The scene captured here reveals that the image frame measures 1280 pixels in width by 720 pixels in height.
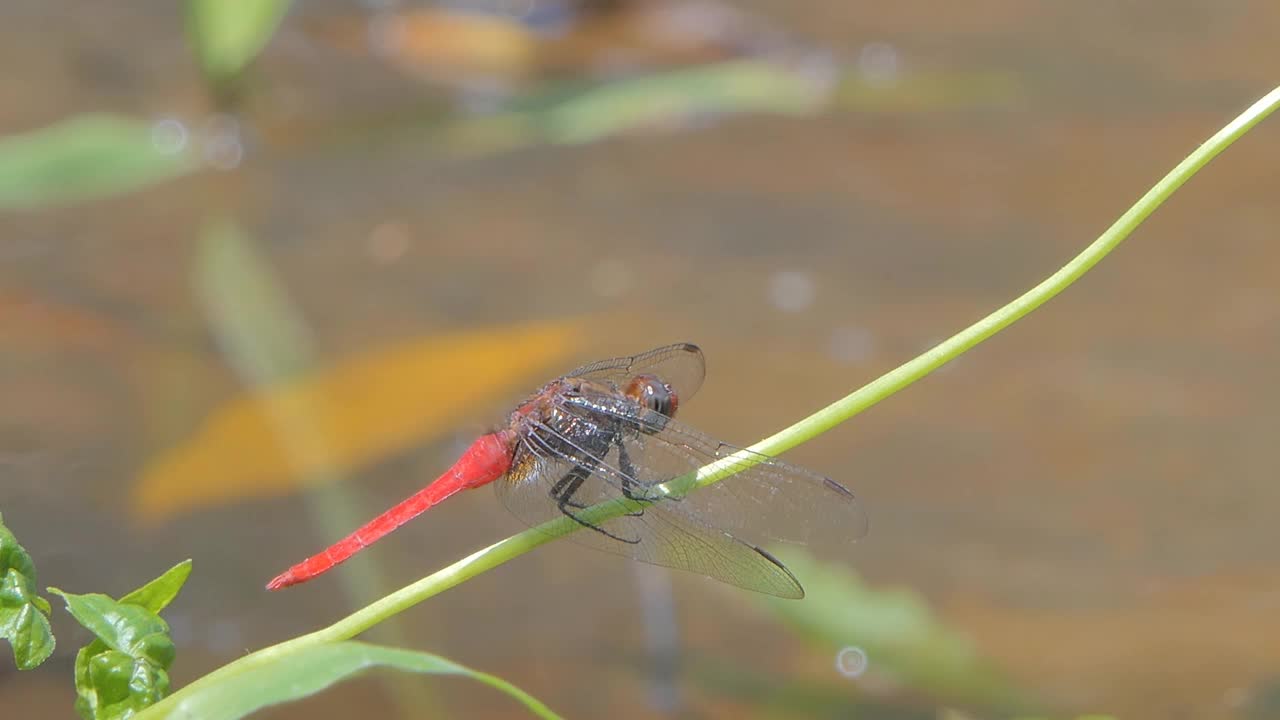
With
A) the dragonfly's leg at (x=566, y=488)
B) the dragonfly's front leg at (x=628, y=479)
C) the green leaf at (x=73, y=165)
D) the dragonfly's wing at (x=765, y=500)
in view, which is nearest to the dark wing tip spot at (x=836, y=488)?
the dragonfly's wing at (x=765, y=500)

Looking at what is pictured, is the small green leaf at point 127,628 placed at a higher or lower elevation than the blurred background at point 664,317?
lower

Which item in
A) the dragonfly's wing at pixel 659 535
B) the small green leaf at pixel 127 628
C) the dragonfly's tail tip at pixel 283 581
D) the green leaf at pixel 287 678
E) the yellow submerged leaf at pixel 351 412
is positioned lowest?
the green leaf at pixel 287 678

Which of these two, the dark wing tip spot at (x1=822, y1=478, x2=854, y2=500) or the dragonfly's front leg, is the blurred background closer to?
the dark wing tip spot at (x1=822, y1=478, x2=854, y2=500)

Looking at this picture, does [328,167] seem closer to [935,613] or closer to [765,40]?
[765,40]

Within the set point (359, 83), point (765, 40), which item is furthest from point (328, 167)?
point (765, 40)

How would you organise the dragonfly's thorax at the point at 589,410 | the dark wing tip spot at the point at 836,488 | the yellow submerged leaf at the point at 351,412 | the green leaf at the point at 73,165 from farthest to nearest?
the green leaf at the point at 73,165
the yellow submerged leaf at the point at 351,412
the dragonfly's thorax at the point at 589,410
the dark wing tip spot at the point at 836,488

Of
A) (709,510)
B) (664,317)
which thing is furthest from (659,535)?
(664,317)

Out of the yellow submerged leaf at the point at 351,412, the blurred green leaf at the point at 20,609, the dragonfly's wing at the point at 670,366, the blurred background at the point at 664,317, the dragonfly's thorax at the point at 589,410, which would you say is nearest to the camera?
the blurred green leaf at the point at 20,609

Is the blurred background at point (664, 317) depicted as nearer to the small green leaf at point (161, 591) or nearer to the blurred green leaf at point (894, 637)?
the blurred green leaf at point (894, 637)
